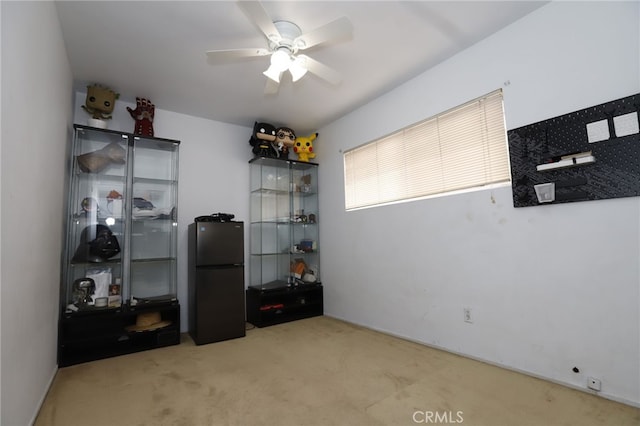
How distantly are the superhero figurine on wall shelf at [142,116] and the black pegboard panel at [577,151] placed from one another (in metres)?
3.50

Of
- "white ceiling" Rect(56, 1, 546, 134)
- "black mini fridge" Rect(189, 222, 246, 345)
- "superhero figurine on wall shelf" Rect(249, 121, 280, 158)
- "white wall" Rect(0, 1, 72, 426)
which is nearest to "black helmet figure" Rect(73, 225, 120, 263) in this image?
"white wall" Rect(0, 1, 72, 426)

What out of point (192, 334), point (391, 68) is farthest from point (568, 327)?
point (192, 334)

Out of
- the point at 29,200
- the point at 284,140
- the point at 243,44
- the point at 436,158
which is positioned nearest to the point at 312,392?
the point at 29,200

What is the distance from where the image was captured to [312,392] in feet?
6.58

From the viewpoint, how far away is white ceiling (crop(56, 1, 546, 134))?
212cm

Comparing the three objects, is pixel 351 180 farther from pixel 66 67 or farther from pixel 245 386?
pixel 66 67

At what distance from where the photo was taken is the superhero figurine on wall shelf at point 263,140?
154 inches

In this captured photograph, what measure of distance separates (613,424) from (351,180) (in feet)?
9.82

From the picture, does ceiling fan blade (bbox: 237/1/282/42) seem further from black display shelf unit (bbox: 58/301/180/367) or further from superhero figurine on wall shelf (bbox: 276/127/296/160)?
black display shelf unit (bbox: 58/301/180/367)

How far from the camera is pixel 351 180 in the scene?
3.90m

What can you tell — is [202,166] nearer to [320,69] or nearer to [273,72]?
[273,72]

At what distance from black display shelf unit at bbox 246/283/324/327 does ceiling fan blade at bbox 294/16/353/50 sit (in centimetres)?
273

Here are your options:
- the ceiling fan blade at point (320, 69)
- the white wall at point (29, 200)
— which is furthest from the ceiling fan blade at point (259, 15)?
the white wall at point (29, 200)

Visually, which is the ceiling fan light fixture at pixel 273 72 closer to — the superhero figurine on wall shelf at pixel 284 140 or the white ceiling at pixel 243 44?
the white ceiling at pixel 243 44
